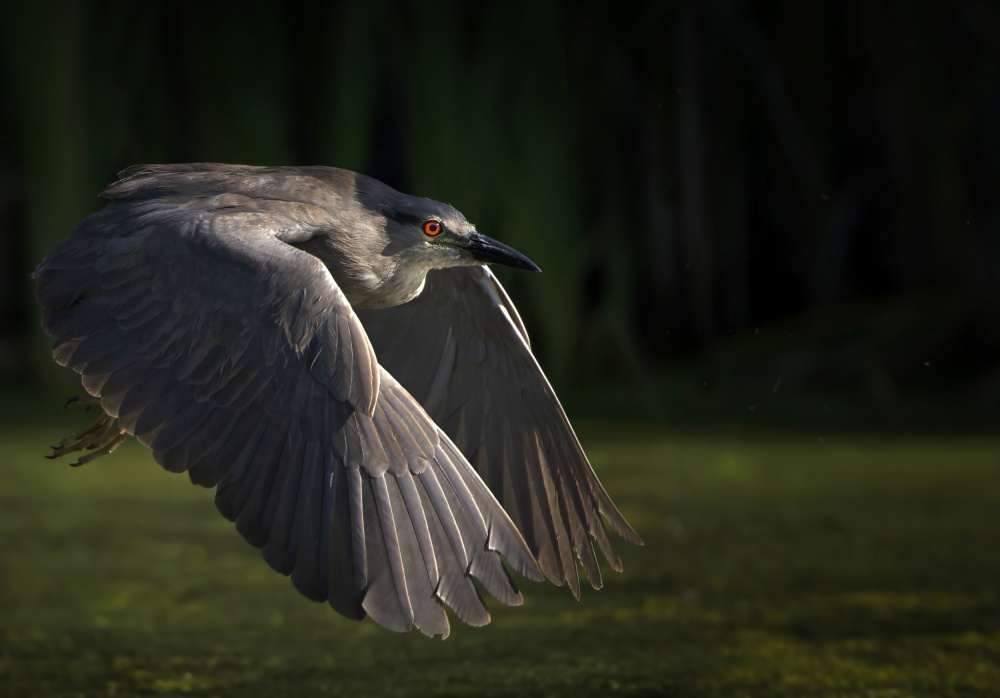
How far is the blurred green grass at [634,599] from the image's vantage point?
2781 mm

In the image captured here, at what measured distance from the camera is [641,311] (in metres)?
5.84

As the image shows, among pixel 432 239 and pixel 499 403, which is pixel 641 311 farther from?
pixel 432 239

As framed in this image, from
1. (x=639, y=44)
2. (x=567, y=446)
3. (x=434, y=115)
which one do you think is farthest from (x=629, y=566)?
(x=639, y=44)

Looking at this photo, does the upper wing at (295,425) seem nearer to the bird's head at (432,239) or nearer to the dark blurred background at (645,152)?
the bird's head at (432,239)

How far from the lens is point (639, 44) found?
5.25 metres

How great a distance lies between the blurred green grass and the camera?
109 inches

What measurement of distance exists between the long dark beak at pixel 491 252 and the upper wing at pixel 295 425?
462 mm

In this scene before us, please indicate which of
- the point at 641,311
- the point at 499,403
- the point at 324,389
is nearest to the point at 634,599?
the point at 499,403

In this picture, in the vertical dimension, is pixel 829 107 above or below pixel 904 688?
above

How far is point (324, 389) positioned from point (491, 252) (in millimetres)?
657

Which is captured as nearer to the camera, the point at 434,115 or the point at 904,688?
the point at 904,688

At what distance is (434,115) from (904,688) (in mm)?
2856

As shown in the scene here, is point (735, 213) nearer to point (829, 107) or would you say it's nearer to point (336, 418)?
point (829, 107)

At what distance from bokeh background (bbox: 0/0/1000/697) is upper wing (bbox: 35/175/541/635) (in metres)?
0.59
